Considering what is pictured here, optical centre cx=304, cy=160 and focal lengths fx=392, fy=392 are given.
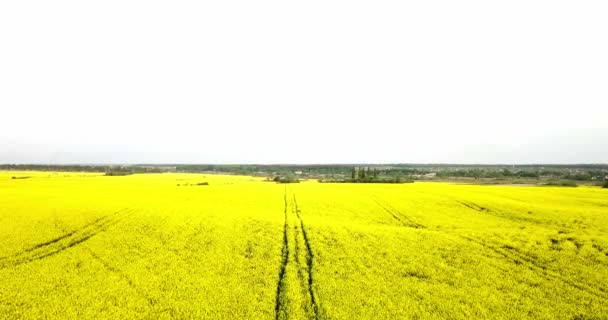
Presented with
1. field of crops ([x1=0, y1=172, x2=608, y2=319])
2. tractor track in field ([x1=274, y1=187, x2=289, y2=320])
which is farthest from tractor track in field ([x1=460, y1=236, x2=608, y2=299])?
tractor track in field ([x1=274, y1=187, x2=289, y2=320])

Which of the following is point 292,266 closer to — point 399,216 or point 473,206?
point 399,216

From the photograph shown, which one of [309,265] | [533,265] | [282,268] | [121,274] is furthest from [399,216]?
[121,274]

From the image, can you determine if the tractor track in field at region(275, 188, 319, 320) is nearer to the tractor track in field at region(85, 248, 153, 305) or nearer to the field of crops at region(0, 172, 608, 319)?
the field of crops at region(0, 172, 608, 319)

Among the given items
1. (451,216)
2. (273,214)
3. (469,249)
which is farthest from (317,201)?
(469,249)

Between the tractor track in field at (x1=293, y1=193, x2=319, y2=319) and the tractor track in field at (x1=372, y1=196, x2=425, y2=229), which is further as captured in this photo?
the tractor track in field at (x1=372, y1=196, x2=425, y2=229)

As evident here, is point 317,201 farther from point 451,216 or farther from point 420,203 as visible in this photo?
point 451,216

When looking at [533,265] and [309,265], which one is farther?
[309,265]
